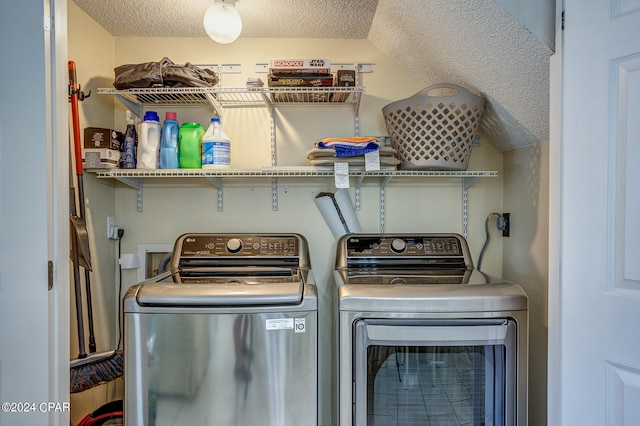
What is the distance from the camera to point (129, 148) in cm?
180

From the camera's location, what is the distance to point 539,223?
166 centimetres

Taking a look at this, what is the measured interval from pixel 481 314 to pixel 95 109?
2.03 m

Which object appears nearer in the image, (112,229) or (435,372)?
(435,372)

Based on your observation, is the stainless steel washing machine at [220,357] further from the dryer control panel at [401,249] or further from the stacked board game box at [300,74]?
the stacked board game box at [300,74]

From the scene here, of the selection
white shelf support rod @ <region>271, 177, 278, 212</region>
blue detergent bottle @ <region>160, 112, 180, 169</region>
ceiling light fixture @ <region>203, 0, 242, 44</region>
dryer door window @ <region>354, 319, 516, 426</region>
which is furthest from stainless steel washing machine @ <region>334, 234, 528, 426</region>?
ceiling light fixture @ <region>203, 0, 242, 44</region>

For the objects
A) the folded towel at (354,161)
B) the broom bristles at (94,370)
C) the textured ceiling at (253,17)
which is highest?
the textured ceiling at (253,17)

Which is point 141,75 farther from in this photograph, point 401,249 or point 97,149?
point 401,249

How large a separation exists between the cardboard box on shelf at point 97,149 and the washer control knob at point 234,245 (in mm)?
671

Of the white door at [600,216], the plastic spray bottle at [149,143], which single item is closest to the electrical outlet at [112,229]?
the plastic spray bottle at [149,143]

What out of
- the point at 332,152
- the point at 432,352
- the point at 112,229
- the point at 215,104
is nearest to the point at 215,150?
the point at 215,104

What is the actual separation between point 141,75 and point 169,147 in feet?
1.14

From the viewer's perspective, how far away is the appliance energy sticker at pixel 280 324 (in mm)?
1270

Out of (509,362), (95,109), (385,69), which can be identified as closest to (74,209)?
(95,109)

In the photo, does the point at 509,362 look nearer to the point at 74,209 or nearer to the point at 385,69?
the point at 385,69
